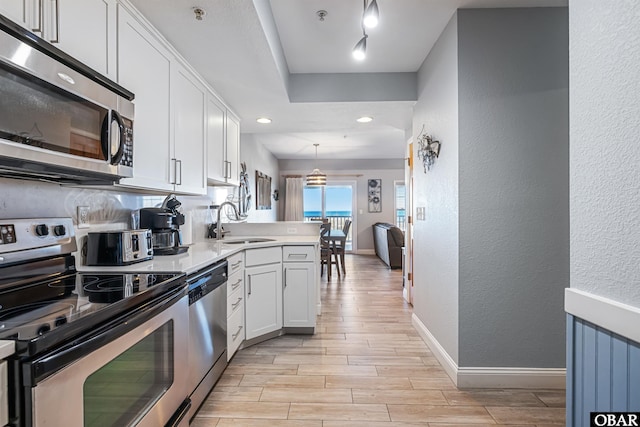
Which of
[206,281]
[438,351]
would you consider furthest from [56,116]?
[438,351]

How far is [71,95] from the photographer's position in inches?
46.3

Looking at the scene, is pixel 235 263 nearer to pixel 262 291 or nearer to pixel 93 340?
pixel 262 291

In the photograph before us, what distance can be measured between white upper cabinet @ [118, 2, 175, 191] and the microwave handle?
0.88 feet

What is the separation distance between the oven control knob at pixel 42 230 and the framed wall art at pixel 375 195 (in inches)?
297

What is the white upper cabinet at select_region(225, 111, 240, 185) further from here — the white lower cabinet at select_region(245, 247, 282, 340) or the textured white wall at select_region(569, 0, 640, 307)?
the textured white wall at select_region(569, 0, 640, 307)

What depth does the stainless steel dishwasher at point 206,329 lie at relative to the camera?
1.72 meters

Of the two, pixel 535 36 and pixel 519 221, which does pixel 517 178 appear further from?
pixel 535 36

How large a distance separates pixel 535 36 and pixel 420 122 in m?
1.06

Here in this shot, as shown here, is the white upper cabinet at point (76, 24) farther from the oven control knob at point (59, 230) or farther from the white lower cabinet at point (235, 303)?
the white lower cabinet at point (235, 303)

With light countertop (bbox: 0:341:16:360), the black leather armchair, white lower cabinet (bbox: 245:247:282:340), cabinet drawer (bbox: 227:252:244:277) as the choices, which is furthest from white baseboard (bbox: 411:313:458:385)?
the black leather armchair

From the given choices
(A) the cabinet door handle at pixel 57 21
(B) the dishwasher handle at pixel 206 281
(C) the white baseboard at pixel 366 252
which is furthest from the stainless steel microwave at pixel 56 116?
(C) the white baseboard at pixel 366 252

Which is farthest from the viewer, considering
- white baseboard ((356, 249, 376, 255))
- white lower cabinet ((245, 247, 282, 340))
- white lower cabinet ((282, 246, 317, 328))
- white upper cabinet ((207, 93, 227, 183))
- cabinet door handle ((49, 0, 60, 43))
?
white baseboard ((356, 249, 376, 255))

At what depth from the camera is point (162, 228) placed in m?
2.19

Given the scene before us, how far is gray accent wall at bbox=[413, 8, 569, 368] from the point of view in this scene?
206cm
